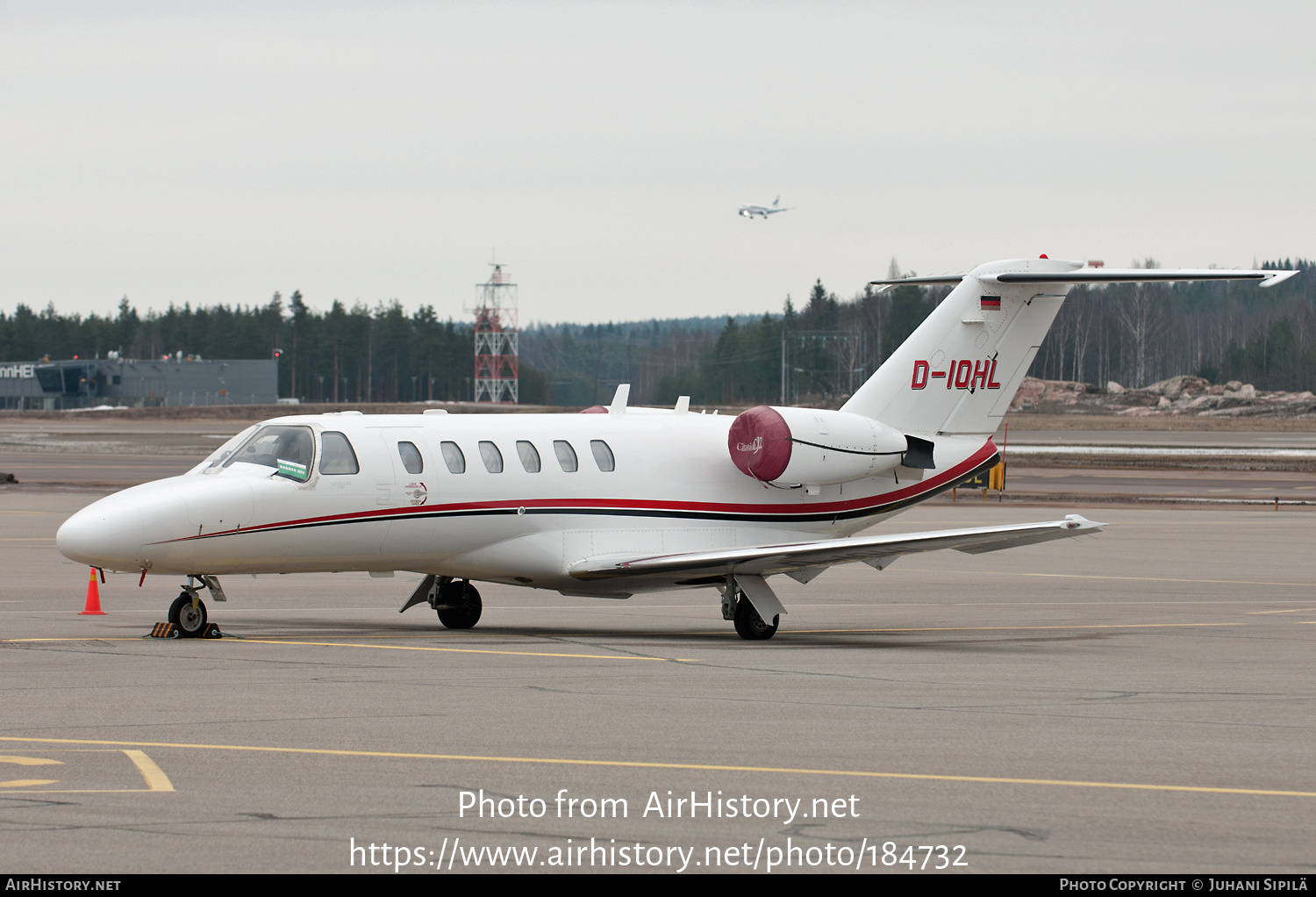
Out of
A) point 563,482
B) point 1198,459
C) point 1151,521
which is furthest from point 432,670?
point 1198,459

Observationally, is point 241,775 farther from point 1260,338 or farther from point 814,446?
point 1260,338

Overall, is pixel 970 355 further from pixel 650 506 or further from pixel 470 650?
pixel 470 650

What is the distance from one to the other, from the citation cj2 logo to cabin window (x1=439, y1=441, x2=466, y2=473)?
22.4 ft

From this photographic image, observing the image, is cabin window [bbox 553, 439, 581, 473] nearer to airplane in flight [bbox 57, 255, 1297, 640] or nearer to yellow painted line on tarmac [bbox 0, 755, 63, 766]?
airplane in flight [bbox 57, 255, 1297, 640]

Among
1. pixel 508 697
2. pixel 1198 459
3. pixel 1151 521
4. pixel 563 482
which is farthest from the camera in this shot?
pixel 1198 459

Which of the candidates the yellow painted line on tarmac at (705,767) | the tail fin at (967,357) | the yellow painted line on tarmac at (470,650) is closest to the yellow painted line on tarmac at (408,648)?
the yellow painted line on tarmac at (470,650)

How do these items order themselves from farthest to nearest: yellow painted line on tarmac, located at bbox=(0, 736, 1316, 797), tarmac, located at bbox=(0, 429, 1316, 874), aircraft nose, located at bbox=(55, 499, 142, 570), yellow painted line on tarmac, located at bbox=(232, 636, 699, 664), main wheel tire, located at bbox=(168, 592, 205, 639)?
main wheel tire, located at bbox=(168, 592, 205, 639) < aircraft nose, located at bbox=(55, 499, 142, 570) < yellow painted line on tarmac, located at bbox=(232, 636, 699, 664) < yellow painted line on tarmac, located at bbox=(0, 736, 1316, 797) < tarmac, located at bbox=(0, 429, 1316, 874)

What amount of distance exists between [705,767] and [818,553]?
827 cm

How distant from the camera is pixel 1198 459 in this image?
71.5m

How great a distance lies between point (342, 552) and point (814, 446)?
21.1 ft

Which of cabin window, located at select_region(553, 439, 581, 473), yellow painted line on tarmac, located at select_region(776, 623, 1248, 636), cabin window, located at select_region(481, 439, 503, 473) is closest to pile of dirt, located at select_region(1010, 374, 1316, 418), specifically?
yellow painted line on tarmac, located at select_region(776, 623, 1248, 636)

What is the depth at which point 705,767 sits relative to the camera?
9.68 m

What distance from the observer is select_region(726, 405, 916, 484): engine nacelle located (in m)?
19.7

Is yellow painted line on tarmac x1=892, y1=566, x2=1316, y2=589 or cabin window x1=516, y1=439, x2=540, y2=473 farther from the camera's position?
yellow painted line on tarmac x1=892, y1=566, x2=1316, y2=589
